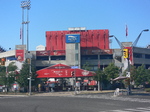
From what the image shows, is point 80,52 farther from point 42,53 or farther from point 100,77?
point 100,77

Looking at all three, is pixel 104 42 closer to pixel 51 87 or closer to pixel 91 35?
pixel 91 35

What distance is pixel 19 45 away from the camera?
3664 inches

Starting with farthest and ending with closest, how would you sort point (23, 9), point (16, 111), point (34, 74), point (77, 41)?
point (23, 9) < point (77, 41) < point (34, 74) < point (16, 111)

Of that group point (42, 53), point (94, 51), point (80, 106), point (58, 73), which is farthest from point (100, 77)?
point (80, 106)

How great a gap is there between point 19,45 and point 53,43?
41.5 ft

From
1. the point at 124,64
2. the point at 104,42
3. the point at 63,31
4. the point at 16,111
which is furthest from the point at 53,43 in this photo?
the point at 16,111

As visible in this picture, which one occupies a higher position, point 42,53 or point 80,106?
point 42,53

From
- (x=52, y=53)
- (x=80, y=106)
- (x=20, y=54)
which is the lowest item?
(x=80, y=106)

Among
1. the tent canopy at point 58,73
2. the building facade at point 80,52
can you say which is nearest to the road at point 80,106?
the tent canopy at point 58,73

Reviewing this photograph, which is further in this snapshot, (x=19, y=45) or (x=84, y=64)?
(x=19, y=45)

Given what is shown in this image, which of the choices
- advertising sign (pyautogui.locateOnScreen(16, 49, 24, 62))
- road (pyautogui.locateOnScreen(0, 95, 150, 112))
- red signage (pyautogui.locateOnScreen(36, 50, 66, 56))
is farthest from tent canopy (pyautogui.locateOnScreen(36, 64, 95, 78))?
advertising sign (pyautogui.locateOnScreen(16, 49, 24, 62))

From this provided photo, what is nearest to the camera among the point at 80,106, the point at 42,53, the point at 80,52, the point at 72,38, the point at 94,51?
the point at 80,106

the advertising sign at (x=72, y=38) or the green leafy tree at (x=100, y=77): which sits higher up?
the advertising sign at (x=72, y=38)

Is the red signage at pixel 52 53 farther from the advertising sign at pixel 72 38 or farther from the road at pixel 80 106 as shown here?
the road at pixel 80 106
